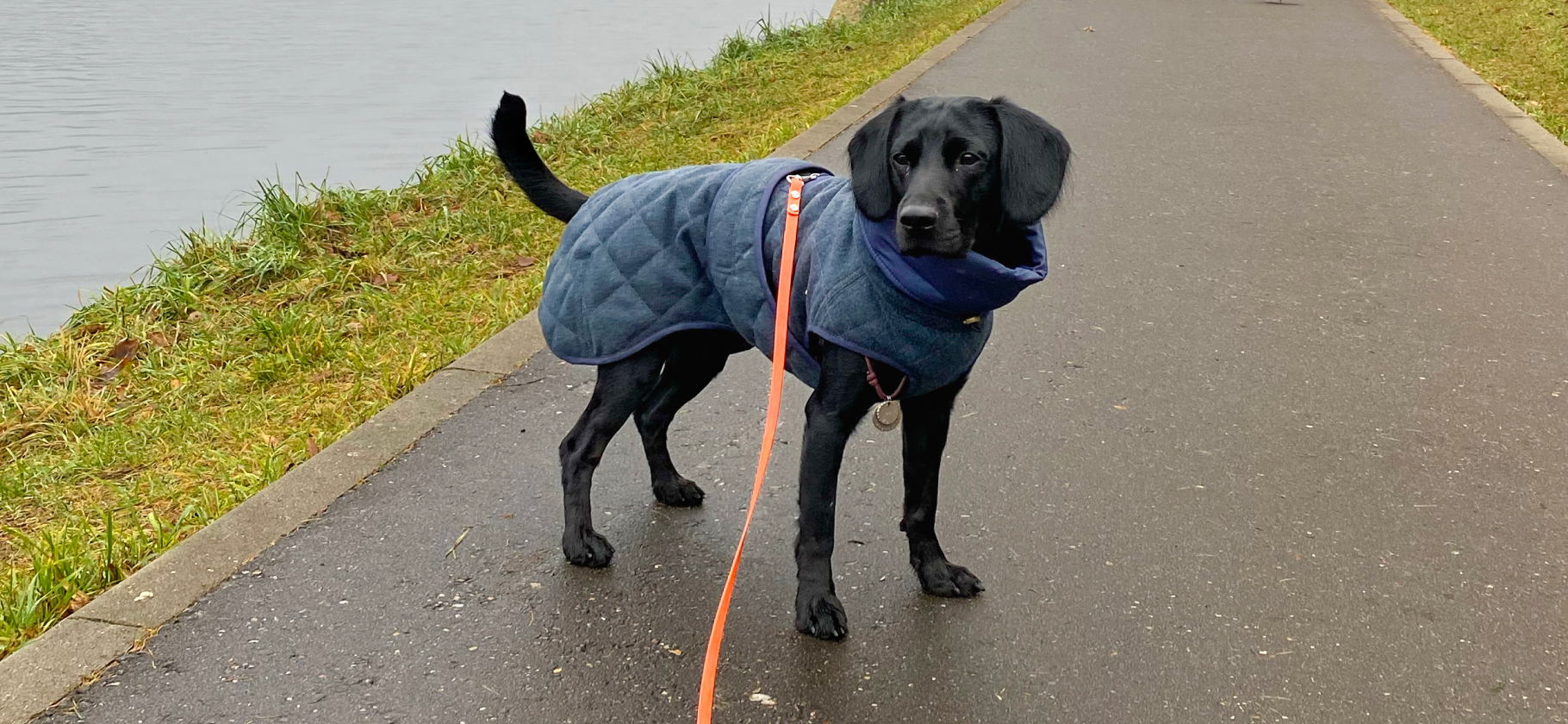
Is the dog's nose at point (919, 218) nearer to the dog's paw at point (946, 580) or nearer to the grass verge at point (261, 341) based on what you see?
the dog's paw at point (946, 580)

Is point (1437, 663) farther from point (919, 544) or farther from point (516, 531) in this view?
point (516, 531)

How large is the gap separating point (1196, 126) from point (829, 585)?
6709 mm

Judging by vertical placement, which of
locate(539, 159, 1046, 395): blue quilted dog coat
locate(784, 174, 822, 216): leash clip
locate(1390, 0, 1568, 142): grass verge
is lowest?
locate(1390, 0, 1568, 142): grass verge

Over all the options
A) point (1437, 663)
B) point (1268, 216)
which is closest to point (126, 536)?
point (1437, 663)

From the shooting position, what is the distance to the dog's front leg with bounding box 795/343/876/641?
3.03 meters

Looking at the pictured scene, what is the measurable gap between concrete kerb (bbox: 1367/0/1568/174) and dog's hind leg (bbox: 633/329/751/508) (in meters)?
6.16

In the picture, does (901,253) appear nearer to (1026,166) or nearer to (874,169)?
(874,169)

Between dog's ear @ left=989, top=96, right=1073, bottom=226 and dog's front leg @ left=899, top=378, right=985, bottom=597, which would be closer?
dog's ear @ left=989, top=96, right=1073, bottom=226

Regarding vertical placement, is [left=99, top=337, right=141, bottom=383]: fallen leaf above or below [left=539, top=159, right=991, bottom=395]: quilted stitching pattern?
below

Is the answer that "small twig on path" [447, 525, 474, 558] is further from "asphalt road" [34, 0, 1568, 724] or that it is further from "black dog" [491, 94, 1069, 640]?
"black dog" [491, 94, 1069, 640]

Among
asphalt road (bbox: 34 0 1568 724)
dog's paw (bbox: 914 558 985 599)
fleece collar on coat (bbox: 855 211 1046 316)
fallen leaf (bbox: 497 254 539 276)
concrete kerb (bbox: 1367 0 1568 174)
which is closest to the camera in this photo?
fleece collar on coat (bbox: 855 211 1046 316)

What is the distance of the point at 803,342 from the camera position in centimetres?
317

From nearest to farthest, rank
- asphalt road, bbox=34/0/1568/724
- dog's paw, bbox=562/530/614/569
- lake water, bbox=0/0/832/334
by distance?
asphalt road, bbox=34/0/1568/724 < dog's paw, bbox=562/530/614/569 < lake water, bbox=0/0/832/334

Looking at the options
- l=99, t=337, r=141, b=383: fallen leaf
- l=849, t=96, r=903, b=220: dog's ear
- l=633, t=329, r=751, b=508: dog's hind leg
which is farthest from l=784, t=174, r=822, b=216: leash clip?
l=99, t=337, r=141, b=383: fallen leaf
